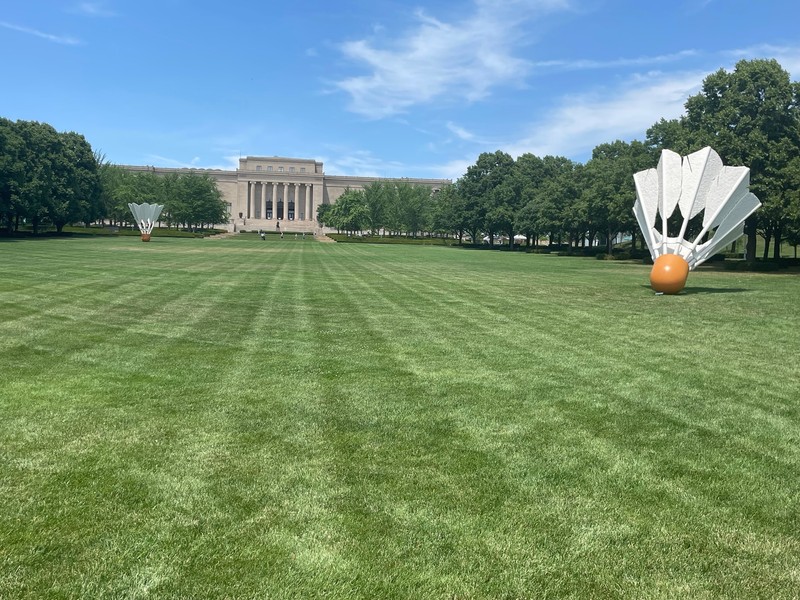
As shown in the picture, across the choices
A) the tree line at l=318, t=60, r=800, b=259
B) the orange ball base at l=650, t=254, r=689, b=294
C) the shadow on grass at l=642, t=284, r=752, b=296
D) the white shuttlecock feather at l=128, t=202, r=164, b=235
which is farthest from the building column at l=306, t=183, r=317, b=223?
the orange ball base at l=650, t=254, r=689, b=294

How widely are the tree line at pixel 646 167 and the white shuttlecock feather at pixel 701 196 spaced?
456 inches

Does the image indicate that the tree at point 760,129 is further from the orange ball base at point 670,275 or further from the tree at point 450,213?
the tree at point 450,213

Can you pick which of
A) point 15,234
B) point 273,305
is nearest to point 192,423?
point 273,305

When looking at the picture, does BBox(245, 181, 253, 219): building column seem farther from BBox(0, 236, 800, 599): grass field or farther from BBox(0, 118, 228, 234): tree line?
BBox(0, 236, 800, 599): grass field

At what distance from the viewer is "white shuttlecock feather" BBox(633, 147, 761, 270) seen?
1958 cm

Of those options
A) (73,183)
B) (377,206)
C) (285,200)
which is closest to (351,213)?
(377,206)

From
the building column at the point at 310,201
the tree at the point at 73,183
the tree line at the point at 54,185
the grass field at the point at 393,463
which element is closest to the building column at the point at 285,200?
the building column at the point at 310,201

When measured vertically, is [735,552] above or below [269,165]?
below

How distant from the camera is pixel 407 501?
4117 mm

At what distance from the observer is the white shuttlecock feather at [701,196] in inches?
771

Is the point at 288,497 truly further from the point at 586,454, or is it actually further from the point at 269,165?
the point at 269,165

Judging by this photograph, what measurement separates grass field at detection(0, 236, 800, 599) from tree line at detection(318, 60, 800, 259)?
2635 centimetres

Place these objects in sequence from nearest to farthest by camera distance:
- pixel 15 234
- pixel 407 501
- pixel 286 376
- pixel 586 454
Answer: pixel 407 501, pixel 586 454, pixel 286 376, pixel 15 234

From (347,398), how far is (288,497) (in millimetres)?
2504
